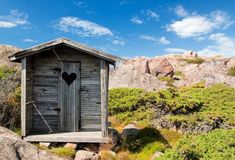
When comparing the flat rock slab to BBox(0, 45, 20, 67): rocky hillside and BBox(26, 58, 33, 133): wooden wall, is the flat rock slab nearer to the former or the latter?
BBox(26, 58, 33, 133): wooden wall

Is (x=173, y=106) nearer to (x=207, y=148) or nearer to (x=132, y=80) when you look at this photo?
(x=207, y=148)

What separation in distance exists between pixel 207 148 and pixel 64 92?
21.5 ft

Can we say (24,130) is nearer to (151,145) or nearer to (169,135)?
(151,145)

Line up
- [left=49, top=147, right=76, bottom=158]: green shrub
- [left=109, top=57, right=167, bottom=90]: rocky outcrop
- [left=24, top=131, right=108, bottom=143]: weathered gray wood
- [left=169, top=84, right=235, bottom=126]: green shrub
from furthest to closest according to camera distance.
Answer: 1. [left=109, top=57, right=167, bottom=90]: rocky outcrop
2. [left=169, top=84, right=235, bottom=126]: green shrub
3. [left=24, top=131, right=108, bottom=143]: weathered gray wood
4. [left=49, top=147, right=76, bottom=158]: green shrub

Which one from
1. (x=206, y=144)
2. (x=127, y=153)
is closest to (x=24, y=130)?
(x=127, y=153)

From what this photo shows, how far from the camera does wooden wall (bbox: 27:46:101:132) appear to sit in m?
12.2

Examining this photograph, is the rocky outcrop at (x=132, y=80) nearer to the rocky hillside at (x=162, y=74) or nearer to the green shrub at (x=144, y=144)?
the rocky hillside at (x=162, y=74)

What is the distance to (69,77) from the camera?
1227 centimetres

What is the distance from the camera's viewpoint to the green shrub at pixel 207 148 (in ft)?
21.8

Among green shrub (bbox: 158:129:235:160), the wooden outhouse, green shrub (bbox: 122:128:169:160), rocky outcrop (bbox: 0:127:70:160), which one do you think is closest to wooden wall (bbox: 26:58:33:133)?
the wooden outhouse

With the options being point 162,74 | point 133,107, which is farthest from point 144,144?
point 162,74

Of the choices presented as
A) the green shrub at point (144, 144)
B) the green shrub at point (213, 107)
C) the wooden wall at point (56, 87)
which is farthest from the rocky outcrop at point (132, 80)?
the wooden wall at point (56, 87)

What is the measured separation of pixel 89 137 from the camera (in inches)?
444

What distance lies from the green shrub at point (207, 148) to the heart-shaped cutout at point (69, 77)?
5.61 meters
